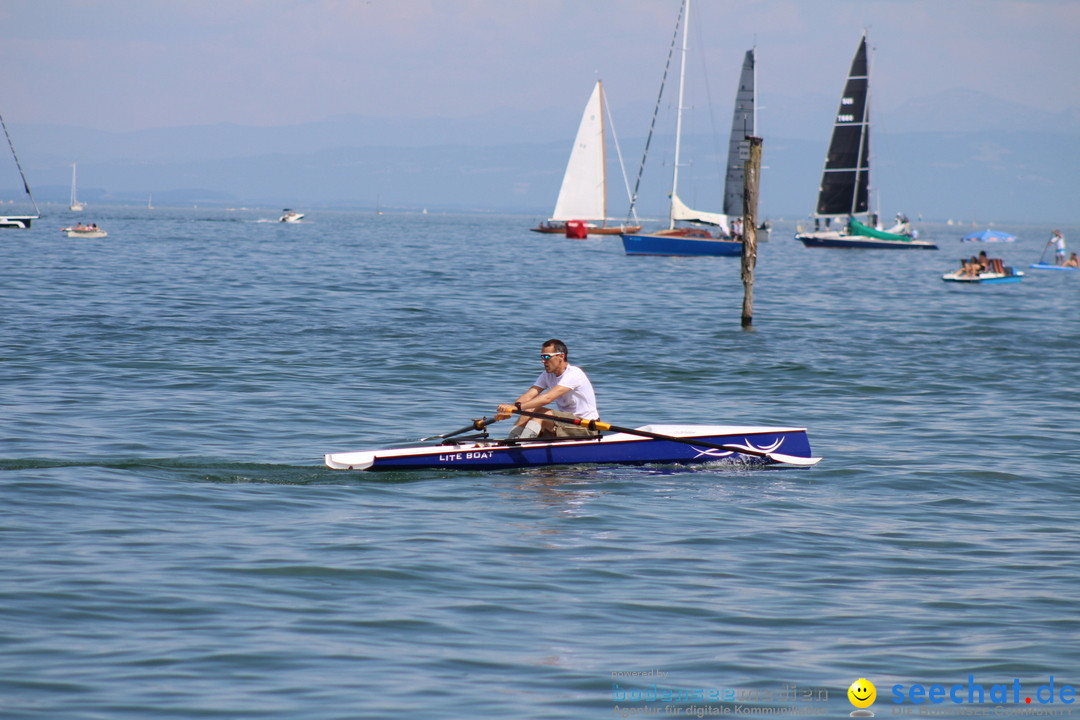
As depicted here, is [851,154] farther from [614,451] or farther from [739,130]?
[614,451]

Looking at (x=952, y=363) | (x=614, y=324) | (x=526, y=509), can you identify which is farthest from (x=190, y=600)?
(x=614, y=324)

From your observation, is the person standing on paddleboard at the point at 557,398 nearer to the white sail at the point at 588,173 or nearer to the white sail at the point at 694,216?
the white sail at the point at 694,216

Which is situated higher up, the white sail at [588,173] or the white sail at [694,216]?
the white sail at [588,173]

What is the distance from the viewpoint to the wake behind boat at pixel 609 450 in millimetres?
12445

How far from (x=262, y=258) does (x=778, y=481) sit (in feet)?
166

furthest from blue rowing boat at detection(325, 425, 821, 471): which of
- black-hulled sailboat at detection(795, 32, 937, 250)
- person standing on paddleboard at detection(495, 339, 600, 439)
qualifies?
black-hulled sailboat at detection(795, 32, 937, 250)

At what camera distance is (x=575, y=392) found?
13.2 meters

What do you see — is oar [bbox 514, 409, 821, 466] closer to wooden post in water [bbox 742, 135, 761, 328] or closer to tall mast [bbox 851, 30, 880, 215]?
wooden post in water [bbox 742, 135, 761, 328]

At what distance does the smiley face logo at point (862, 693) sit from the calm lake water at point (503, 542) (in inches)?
2.8

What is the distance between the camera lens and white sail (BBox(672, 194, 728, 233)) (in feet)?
222

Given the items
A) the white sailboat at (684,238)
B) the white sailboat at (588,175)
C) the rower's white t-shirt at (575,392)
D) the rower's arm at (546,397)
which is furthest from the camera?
the white sailboat at (588,175)

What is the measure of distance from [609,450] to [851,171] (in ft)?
228

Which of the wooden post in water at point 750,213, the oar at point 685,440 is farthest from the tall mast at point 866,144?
the oar at point 685,440

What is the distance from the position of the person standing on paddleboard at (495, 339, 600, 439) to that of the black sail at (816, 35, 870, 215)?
66.8 m
